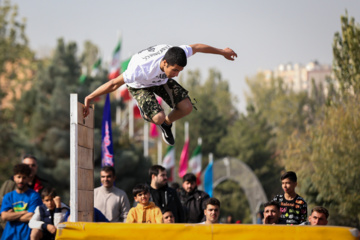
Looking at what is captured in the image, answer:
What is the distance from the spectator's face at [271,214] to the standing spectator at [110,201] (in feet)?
8.39

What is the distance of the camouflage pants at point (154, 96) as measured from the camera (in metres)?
9.25

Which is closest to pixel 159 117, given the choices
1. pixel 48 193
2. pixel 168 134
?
pixel 168 134

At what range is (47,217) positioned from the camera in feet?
35.4

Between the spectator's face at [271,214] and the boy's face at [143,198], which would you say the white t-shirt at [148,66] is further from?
the spectator's face at [271,214]

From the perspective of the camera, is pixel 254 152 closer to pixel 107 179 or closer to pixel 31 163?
pixel 31 163

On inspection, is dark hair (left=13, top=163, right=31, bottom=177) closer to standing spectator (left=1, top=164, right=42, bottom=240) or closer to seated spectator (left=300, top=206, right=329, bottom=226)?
standing spectator (left=1, top=164, right=42, bottom=240)

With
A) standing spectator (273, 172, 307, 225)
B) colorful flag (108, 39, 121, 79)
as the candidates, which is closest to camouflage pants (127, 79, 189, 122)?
standing spectator (273, 172, 307, 225)

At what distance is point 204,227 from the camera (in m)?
7.18

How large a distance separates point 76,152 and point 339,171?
18453 millimetres

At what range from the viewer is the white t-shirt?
8836 mm

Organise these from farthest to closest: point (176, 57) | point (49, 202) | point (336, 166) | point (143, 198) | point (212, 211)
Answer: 1. point (336, 166)
2. point (49, 202)
3. point (143, 198)
4. point (212, 211)
5. point (176, 57)

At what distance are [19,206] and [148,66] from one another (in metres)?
3.50

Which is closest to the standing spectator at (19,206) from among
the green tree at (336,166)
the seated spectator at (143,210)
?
the seated spectator at (143,210)

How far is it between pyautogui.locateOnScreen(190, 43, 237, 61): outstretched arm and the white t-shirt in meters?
0.16
